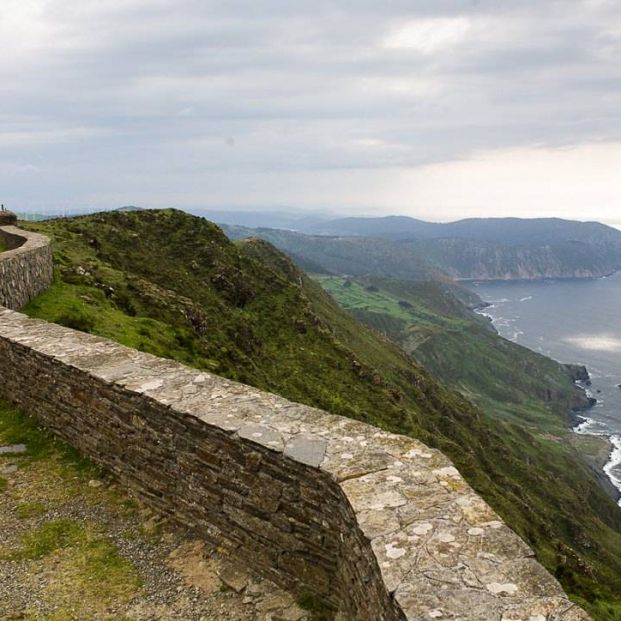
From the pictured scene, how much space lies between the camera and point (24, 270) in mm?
23219

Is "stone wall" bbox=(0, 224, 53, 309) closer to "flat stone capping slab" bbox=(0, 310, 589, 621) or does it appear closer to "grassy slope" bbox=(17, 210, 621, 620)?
"grassy slope" bbox=(17, 210, 621, 620)

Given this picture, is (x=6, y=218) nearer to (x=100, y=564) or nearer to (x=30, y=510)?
(x=30, y=510)

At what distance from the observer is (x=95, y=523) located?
29.9 feet

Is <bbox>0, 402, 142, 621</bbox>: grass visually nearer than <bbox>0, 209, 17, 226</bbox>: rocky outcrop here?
Yes

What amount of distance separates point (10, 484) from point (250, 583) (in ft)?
17.8

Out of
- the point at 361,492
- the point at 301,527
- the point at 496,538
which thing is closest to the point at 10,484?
the point at 301,527

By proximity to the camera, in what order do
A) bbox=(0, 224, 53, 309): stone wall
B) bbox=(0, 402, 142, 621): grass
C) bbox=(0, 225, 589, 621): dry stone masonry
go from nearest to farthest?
bbox=(0, 225, 589, 621): dry stone masonry
bbox=(0, 402, 142, 621): grass
bbox=(0, 224, 53, 309): stone wall

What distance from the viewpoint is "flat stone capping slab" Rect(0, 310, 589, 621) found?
5.20 m

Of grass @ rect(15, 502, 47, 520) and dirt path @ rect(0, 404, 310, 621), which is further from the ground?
grass @ rect(15, 502, 47, 520)

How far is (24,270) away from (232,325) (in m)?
25.3

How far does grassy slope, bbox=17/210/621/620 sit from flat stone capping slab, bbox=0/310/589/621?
12457 millimetres

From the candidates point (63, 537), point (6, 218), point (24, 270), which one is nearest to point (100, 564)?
point (63, 537)

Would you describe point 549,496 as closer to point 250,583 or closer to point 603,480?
point 603,480

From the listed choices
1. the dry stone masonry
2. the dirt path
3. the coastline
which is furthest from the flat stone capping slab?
the coastline
